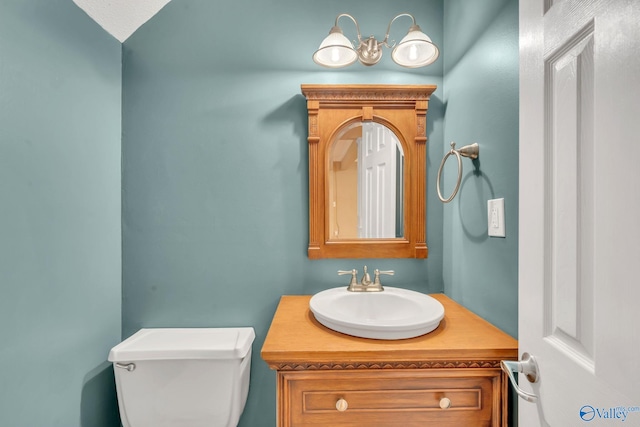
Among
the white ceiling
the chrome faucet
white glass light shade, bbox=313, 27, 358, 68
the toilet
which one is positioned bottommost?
the toilet

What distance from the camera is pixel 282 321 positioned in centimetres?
112

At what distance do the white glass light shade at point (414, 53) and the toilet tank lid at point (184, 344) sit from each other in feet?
4.37

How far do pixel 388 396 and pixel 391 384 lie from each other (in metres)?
0.04

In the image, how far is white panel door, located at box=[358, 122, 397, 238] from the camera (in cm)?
144

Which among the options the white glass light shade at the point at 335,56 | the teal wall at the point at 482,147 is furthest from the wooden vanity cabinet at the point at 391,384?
the white glass light shade at the point at 335,56

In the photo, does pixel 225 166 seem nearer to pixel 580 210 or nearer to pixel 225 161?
pixel 225 161

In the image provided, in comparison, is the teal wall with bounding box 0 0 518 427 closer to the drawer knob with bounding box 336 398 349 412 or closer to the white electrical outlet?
the white electrical outlet

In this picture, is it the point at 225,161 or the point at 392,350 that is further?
the point at 225,161

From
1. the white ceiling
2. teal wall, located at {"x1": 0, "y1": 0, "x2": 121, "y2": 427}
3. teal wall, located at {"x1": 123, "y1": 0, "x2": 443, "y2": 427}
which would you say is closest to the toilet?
teal wall, located at {"x1": 0, "y1": 0, "x2": 121, "y2": 427}

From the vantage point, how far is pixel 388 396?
891 millimetres

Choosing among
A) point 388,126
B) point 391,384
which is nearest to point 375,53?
point 388,126

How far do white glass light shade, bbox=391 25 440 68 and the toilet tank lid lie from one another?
→ 133 centimetres

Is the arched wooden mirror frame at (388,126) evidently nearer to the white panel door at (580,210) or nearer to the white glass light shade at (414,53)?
the white glass light shade at (414,53)

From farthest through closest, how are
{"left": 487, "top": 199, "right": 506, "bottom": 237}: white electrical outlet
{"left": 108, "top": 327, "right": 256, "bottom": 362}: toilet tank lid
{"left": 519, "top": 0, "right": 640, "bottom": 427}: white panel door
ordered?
{"left": 108, "top": 327, "right": 256, "bottom": 362}: toilet tank lid → {"left": 487, "top": 199, "right": 506, "bottom": 237}: white electrical outlet → {"left": 519, "top": 0, "right": 640, "bottom": 427}: white panel door
